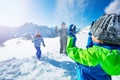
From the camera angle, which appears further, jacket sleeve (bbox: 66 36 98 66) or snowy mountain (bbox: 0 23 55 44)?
snowy mountain (bbox: 0 23 55 44)

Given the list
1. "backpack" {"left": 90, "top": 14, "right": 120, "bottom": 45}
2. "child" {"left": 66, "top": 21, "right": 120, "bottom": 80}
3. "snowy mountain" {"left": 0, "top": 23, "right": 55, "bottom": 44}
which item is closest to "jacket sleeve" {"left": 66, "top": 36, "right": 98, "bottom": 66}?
"child" {"left": 66, "top": 21, "right": 120, "bottom": 80}

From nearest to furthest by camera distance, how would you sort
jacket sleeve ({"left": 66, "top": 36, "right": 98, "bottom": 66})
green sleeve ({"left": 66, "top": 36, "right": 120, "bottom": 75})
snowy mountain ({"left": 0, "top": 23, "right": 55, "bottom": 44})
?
1. green sleeve ({"left": 66, "top": 36, "right": 120, "bottom": 75})
2. jacket sleeve ({"left": 66, "top": 36, "right": 98, "bottom": 66})
3. snowy mountain ({"left": 0, "top": 23, "right": 55, "bottom": 44})

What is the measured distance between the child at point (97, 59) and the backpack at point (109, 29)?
8 centimetres

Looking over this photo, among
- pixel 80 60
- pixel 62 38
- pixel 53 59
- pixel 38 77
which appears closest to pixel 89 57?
pixel 80 60

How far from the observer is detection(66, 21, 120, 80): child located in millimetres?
2068

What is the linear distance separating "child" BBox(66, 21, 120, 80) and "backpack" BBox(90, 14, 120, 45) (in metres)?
0.08

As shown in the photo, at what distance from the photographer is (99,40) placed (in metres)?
2.24

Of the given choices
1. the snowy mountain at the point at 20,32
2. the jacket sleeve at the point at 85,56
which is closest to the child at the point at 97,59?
the jacket sleeve at the point at 85,56

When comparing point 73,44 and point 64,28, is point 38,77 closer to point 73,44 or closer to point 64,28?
point 64,28

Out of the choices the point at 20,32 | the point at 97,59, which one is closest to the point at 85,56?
the point at 97,59

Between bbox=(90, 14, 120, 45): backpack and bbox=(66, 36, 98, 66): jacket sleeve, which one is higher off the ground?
bbox=(90, 14, 120, 45): backpack

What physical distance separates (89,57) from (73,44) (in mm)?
361

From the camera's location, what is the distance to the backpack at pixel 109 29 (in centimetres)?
209

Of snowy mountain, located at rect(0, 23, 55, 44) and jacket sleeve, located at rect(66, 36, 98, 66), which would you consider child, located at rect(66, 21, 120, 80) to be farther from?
snowy mountain, located at rect(0, 23, 55, 44)
